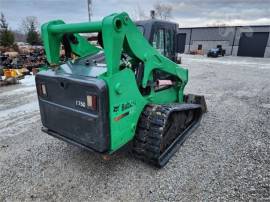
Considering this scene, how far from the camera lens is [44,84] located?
274 cm

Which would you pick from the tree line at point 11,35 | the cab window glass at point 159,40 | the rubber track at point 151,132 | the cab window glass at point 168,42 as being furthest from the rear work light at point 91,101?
the tree line at point 11,35

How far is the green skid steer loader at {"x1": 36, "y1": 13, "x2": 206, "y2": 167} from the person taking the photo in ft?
7.37

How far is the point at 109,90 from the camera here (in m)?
2.22

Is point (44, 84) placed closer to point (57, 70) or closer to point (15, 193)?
point (57, 70)

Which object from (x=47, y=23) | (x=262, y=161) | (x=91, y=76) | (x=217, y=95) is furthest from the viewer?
(x=217, y=95)

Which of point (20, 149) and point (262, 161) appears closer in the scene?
point (262, 161)

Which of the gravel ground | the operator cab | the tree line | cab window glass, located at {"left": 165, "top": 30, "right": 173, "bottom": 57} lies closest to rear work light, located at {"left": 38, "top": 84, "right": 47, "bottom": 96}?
the gravel ground

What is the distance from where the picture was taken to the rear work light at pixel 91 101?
7.34 feet

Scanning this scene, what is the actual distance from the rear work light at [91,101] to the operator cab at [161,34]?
1.51m

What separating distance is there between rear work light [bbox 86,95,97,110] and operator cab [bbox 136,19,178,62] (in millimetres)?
1508

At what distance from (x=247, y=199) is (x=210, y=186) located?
420 millimetres

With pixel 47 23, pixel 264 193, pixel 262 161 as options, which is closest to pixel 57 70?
pixel 47 23

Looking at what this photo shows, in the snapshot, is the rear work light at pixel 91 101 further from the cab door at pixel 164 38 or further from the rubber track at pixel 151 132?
the cab door at pixel 164 38

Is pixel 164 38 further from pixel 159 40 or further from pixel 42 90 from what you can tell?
pixel 42 90
